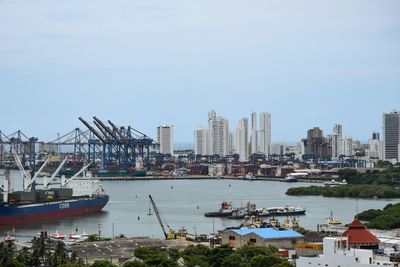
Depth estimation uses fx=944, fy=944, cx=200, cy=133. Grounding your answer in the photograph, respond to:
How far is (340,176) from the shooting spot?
35188mm

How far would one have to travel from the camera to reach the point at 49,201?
19266 mm

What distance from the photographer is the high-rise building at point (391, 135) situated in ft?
154

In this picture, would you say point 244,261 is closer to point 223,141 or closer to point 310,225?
point 310,225

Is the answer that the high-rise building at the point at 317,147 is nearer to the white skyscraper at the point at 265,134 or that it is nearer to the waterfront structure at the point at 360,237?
the white skyscraper at the point at 265,134

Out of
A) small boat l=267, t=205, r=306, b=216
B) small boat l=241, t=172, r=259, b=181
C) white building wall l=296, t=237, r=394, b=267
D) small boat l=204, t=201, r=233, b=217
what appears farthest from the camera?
small boat l=241, t=172, r=259, b=181

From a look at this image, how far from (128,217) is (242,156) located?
116ft

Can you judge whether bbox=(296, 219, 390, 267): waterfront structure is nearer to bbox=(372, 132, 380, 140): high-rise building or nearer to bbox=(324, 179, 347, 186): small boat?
bbox=(324, 179, 347, 186): small boat

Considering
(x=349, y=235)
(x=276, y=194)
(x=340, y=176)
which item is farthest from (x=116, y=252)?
(x=340, y=176)

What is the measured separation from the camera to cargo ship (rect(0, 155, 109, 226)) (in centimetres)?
1783

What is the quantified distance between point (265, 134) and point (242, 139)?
4582 millimetres

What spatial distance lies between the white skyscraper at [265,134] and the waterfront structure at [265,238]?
4593 centimetres

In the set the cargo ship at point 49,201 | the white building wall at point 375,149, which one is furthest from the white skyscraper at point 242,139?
the cargo ship at point 49,201

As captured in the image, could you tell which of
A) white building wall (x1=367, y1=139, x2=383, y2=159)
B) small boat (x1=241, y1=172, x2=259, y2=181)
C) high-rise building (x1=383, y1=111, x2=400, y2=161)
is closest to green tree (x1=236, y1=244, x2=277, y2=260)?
small boat (x1=241, y1=172, x2=259, y2=181)

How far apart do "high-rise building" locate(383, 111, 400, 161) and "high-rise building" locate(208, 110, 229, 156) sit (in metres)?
10.8
